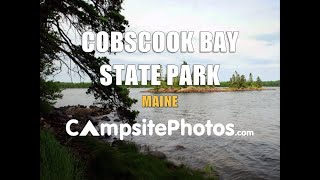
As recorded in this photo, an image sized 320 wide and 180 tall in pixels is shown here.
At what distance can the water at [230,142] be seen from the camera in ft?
22.8

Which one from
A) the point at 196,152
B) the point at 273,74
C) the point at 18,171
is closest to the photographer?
the point at 18,171

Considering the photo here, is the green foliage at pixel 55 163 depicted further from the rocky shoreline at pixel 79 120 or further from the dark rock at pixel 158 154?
the dark rock at pixel 158 154

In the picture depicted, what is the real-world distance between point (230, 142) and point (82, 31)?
13.3ft

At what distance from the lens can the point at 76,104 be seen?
22.6ft

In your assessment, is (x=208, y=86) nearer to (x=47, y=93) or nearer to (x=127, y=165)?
(x=127, y=165)

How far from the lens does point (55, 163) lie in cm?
459

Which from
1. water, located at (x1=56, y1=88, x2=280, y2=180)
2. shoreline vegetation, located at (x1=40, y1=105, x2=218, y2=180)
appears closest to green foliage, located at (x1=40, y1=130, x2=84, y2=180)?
shoreline vegetation, located at (x1=40, y1=105, x2=218, y2=180)

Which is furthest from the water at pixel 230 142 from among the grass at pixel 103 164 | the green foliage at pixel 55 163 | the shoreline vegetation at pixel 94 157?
the green foliage at pixel 55 163

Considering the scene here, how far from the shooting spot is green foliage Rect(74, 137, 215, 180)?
5234mm

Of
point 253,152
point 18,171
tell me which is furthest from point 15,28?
point 253,152

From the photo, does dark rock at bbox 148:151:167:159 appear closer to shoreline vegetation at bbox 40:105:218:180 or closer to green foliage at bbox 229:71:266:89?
shoreline vegetation at bbox 40:105:218:180

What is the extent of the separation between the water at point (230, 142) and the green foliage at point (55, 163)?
186 cm
